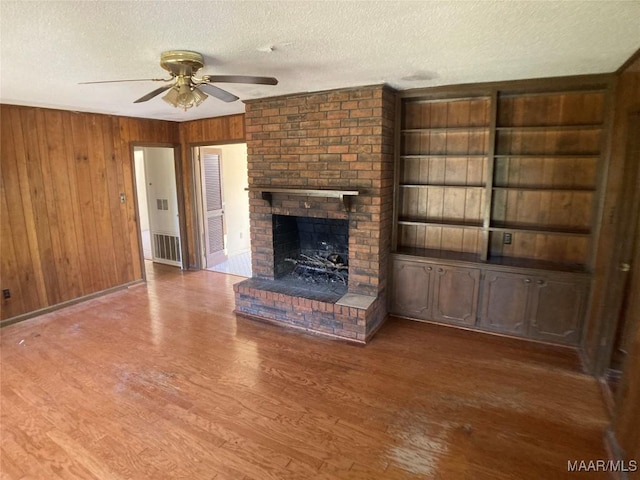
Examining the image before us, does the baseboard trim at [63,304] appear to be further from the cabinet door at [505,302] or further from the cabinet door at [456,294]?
the cabinet door at [505,302]

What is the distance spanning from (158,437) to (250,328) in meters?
1.58

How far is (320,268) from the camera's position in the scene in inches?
170

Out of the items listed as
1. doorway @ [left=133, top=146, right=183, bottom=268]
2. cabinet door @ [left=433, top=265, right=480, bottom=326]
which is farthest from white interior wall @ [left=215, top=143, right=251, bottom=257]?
cabinet door @ [left=433, top=265, right=480, bottom=326]

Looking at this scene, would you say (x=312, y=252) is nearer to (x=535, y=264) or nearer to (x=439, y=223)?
(x=439, y=223)

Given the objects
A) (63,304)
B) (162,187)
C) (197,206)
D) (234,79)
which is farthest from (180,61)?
(162,187)

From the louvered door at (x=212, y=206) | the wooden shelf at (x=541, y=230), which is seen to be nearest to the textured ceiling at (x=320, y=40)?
the wooden shelf at (x=541, y=230)

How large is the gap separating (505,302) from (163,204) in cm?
535

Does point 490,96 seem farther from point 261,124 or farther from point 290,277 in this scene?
point 290,277

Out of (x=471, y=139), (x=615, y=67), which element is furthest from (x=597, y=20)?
(x=471, y=139)

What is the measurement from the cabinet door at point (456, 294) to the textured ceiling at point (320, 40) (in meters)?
1.82

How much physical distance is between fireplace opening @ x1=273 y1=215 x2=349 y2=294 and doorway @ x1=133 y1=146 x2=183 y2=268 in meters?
2.54

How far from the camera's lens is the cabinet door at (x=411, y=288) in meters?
3.79

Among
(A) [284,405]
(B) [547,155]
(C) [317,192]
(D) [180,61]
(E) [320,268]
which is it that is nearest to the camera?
(D) [180,61]

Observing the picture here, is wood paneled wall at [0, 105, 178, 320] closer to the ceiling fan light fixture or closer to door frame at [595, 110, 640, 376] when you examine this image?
the ceiling fan light fixture
